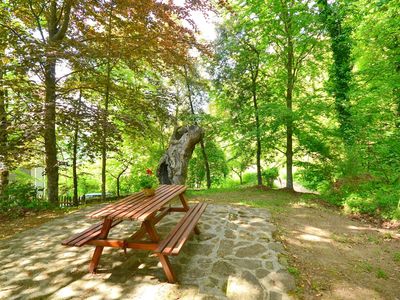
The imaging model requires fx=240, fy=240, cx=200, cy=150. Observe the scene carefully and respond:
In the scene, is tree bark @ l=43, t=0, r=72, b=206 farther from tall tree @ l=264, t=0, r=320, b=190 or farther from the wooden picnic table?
tall tree @ l=264, t=0, r=320, b=190

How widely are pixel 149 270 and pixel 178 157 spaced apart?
523 cm

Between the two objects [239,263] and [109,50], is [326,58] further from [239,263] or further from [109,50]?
[239,263]

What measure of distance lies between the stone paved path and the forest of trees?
301 centimetres

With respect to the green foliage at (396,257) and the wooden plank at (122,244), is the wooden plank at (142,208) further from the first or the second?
the green foliage at (396,257)

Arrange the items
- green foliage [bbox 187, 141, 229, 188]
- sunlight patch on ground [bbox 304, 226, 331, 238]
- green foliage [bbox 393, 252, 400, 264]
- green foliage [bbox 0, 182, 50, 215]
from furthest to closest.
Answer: green foliage [bbox 187, 141, 229, 188], green foliage [bbox 0, 182, 50, 215], sunlight patch on ground [bbox 304, 226, 331, 238], green foliage [bbox 393, 252, 400, 264]

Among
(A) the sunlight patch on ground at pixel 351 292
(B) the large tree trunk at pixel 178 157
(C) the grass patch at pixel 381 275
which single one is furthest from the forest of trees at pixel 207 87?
(A) the sunlight patch on ground at pixel 351 292

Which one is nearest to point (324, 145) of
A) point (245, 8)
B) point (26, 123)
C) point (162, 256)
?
point (245, 8)

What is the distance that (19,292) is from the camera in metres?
2.87

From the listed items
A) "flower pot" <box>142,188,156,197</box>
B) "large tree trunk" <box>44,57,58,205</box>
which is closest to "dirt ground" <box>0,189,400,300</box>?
"large tree trunk" <box>44,57,58,205</box>

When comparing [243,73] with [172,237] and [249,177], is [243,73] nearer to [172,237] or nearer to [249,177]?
[249,177]

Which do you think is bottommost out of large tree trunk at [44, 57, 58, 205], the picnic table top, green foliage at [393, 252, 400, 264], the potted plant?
green foliage at [393, 252, 400, 264]

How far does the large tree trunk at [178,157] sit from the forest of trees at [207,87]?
667mm

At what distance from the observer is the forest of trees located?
6109mm

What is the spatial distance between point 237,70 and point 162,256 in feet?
32.2
